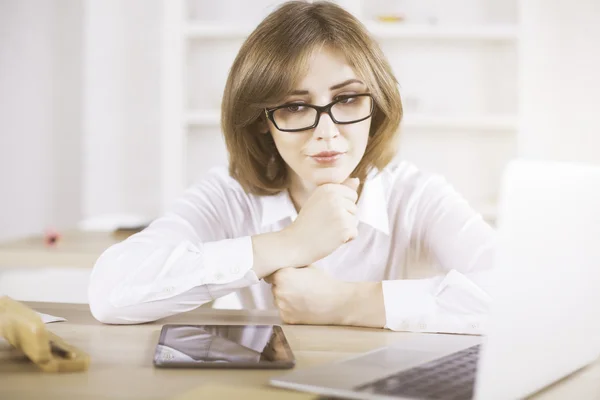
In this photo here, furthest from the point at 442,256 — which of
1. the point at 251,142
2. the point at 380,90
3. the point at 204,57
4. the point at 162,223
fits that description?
the point at 204,57

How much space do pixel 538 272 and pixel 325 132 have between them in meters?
0.74

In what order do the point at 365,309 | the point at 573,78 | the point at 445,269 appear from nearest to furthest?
the point at 365,309 < the point at 445,269 < the point at 573,78

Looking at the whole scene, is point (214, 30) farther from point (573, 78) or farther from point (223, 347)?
point (223, 347)

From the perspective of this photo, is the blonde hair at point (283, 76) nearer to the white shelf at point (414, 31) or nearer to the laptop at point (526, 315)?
the laptop at point (526, 315)

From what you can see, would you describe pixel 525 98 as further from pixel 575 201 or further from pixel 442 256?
pixel 575 201

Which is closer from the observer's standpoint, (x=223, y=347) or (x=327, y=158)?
(x=223, y=347)

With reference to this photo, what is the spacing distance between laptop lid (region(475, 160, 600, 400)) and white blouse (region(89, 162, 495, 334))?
36 cm

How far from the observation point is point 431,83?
344 centimetres

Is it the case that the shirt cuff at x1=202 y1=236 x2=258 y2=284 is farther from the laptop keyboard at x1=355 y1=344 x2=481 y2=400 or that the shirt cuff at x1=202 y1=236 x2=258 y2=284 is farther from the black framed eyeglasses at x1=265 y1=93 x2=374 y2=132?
the laptop keyboard at x1=355 y1=344 x2=481 y2=400

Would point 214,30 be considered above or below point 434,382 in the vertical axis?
above

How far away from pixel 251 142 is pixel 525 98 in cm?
204

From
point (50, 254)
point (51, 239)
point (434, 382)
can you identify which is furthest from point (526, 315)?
point (51, 239)

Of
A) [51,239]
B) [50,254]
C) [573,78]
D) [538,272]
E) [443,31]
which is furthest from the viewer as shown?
[573,78]

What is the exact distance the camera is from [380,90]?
56.4 inches
